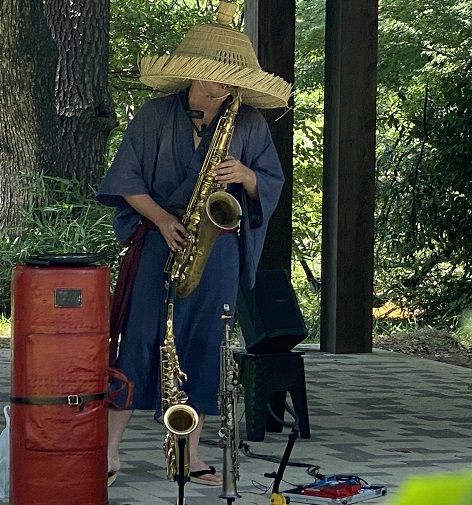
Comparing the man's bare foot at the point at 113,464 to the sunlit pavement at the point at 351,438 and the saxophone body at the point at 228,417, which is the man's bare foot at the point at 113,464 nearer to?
the sunlit pavement at the point at 351,438

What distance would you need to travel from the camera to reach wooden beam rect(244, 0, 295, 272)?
7.35 m

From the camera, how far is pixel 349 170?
808cm

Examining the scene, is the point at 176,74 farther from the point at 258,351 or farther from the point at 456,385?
the point at 456,385

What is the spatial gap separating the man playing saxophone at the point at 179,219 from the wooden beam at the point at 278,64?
323cm

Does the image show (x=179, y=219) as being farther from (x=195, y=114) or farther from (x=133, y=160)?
(x=195, y=114)

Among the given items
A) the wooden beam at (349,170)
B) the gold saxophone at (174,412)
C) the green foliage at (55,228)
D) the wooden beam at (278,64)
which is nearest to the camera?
the gold saxophone at (174,412)

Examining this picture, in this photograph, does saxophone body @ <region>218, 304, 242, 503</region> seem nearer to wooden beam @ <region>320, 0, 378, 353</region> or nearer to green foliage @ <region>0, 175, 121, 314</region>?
wooden beam @ <region>320, 0, 378, 353</region>

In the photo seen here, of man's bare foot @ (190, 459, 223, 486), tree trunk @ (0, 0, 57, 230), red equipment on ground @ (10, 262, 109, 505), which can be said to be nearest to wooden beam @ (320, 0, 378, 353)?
tree trunk @ (0, 0, 57, 230)

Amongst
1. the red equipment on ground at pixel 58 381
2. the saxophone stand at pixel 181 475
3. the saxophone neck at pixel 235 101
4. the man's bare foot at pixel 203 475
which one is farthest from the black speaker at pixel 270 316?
the red equipment on ground at pixel 58 381

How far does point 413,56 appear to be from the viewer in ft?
39.0

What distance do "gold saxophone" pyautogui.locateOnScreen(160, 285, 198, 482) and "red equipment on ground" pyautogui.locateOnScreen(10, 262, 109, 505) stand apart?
0.81 feet

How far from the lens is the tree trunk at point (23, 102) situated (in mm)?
10609

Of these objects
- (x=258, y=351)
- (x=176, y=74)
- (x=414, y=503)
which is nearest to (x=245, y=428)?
(x=258, y=351)

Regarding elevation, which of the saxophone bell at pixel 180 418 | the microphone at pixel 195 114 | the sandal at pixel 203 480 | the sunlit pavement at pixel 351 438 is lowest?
the sunlit pavement at pixel 351 438
